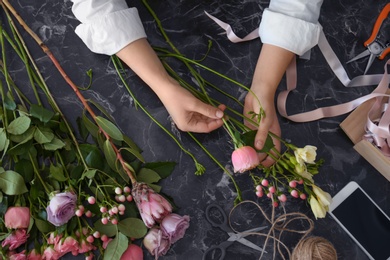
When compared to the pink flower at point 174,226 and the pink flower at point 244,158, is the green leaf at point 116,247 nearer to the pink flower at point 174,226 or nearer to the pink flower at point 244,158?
the pink flower at point 174,226

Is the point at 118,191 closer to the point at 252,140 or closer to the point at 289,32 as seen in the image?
the point at 252,140

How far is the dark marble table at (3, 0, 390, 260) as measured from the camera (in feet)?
2.95

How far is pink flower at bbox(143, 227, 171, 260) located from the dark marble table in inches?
2.2

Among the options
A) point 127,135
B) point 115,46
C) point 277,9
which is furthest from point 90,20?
point 277,9

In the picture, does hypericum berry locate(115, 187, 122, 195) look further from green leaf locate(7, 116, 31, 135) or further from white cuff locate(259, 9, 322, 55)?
white cuff locate(259, 9, 322, 55)

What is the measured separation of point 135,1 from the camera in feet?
3.17

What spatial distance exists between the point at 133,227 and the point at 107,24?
13.1 inches

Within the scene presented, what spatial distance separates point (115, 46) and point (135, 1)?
15 centimetres

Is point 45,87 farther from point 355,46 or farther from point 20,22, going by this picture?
point 355,46

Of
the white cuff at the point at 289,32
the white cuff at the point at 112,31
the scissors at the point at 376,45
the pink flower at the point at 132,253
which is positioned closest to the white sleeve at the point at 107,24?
the white cuff at the point at 112,31

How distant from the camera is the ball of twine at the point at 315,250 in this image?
0.81 metres

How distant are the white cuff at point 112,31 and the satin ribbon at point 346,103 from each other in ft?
0.59

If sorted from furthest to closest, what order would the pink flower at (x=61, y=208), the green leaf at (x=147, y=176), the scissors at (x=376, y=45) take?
the scissors at (x=376, y=45)
the green leaf at (x=147, y=176)
the pink flower at (x=61, y=208)

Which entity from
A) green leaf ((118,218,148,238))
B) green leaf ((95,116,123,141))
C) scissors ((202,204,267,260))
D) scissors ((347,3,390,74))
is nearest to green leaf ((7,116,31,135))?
green leaf ((95,116,123,141))
